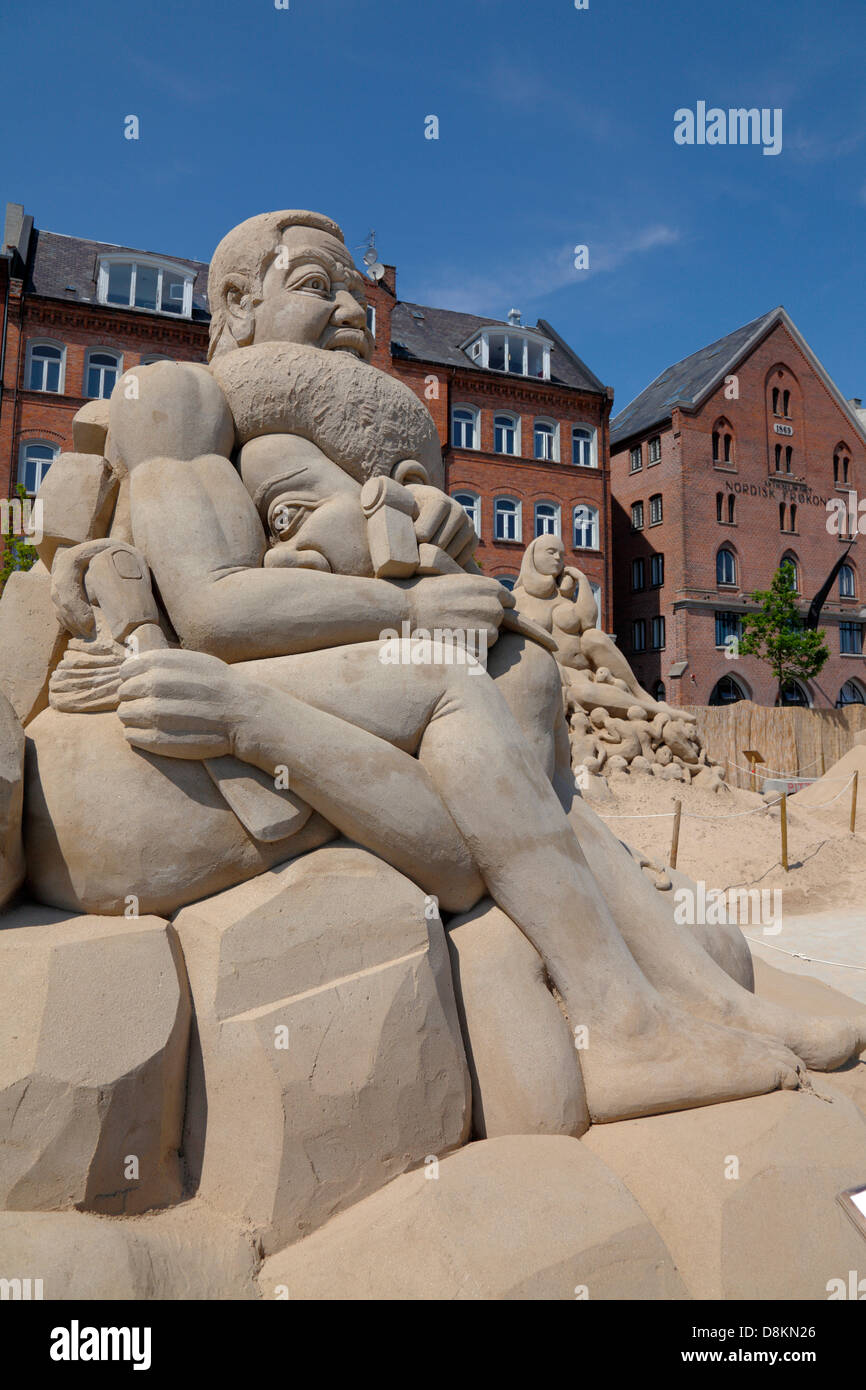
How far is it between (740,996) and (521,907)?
0.74 metres

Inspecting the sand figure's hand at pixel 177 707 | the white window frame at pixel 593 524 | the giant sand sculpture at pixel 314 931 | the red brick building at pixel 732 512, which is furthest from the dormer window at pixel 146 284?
the sand figure's hand at pixel 177 707

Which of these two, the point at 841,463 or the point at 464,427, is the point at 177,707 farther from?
the point at 841,463

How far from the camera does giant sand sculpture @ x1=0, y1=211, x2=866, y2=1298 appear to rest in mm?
1853

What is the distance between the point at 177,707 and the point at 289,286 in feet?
5.26

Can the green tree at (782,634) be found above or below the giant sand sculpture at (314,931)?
above

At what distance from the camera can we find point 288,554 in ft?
8.48

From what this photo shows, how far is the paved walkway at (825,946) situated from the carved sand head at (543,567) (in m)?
4.90

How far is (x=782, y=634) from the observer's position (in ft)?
81.0

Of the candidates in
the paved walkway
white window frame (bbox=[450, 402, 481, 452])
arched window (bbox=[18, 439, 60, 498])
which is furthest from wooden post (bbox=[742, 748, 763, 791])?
arched window (bbox=[18, 439, 60, 498])

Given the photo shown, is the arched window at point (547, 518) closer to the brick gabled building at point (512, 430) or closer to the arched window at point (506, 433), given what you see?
the brick gabled building at point (512, 430)

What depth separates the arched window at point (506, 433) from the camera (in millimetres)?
23453

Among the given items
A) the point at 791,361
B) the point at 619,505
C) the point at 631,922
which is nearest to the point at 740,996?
the point at 631,922

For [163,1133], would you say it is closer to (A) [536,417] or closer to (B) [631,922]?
(B) [631,922]

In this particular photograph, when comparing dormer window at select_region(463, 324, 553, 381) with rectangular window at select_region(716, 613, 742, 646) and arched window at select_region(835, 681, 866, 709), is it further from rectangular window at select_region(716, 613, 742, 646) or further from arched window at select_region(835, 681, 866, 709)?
arched window at select_region(835, 681, 866, 709)
